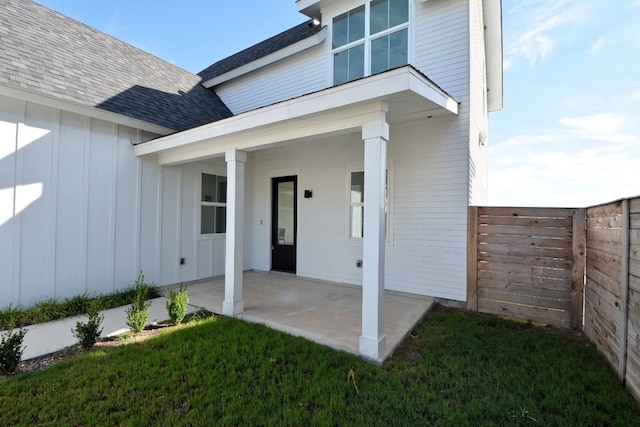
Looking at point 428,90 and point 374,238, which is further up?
point 428,90

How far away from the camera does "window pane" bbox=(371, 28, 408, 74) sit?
18.6 feet

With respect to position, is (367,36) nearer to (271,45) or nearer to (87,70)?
(271,45)

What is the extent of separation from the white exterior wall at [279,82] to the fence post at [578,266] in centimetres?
517

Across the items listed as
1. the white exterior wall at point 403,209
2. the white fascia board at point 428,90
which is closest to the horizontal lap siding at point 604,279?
the white exterior wall at point 403,209

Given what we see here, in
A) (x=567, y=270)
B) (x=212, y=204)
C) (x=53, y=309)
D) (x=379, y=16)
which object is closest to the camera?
(x=567, y=270)

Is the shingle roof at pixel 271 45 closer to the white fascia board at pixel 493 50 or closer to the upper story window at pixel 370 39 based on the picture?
the upper story window at pixel 370 39

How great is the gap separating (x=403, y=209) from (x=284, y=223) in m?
3.04

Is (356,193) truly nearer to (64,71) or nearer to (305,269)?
(305,269)

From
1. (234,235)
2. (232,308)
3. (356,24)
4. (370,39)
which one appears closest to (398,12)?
(370,39)

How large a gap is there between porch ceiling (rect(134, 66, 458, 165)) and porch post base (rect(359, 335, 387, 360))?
230cm

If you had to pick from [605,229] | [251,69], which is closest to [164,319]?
[605,229]

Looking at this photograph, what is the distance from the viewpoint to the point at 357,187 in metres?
6.06

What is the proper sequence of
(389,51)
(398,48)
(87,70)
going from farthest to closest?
1. (389,51)
2. (398,48)
3. (87,70)

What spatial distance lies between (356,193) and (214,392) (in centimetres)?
435
